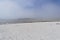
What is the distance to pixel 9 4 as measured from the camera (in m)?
0.75

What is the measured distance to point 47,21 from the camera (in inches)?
29.2

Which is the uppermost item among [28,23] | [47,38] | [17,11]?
[17,11]

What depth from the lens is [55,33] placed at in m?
0.70

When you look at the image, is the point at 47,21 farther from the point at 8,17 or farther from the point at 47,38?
the point at 8,17

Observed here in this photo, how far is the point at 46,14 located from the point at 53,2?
0.44 feet

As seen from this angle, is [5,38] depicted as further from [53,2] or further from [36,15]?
[53,2]

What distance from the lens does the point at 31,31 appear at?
2.37 feet

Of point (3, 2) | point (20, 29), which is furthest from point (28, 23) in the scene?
point (3, 2)

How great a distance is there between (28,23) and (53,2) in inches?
12.4

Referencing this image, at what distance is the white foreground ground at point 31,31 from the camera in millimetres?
682

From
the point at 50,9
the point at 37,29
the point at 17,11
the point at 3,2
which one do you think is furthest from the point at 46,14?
the point at 3,2

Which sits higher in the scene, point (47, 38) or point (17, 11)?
point (17, 11)

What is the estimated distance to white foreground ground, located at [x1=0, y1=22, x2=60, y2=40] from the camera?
0.68 m

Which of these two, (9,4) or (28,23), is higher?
(9,4)
